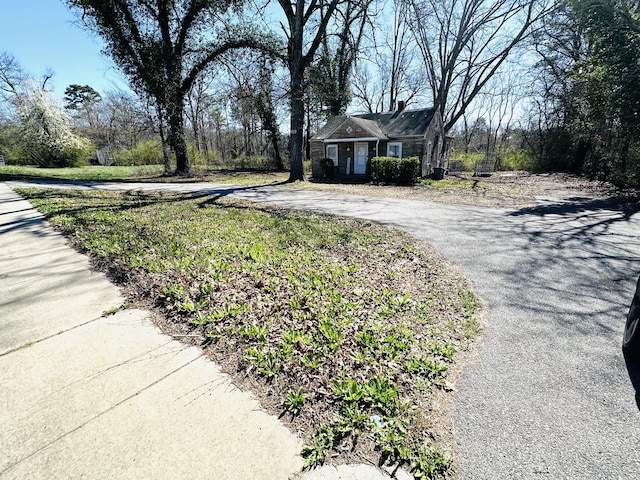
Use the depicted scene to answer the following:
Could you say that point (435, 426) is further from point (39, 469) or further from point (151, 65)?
point (151, 65)

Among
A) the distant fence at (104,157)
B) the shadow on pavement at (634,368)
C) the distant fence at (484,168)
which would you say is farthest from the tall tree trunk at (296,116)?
the distant fence at (104,157)

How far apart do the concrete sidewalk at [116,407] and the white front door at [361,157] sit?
19.0 m

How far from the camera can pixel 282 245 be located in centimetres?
528

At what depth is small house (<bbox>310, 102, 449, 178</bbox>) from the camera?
763 inches

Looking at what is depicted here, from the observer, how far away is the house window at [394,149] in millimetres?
19656

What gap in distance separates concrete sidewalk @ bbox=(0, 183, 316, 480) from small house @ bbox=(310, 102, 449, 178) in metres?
18.8

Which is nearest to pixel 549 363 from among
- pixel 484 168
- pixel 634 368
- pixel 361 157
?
pixel 634 368

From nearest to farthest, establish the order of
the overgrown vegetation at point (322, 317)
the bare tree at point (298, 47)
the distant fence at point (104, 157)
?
the overgrown vegetation at point (322, 317) → the bare tree at point (298, 47) → the distant fence at point (104, 157)

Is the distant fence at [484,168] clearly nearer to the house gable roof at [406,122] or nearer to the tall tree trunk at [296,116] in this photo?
the house gable roof at [406,122]

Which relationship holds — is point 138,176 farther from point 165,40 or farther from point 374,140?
point 374,140

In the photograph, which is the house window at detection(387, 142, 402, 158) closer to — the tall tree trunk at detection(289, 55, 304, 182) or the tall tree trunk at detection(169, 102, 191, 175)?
the tall tree trunk at detection(289, 55, 304, 182)

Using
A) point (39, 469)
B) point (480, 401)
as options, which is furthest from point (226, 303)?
point (480, 401)

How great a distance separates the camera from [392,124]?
20984 millimetres

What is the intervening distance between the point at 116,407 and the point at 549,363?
3.46m
